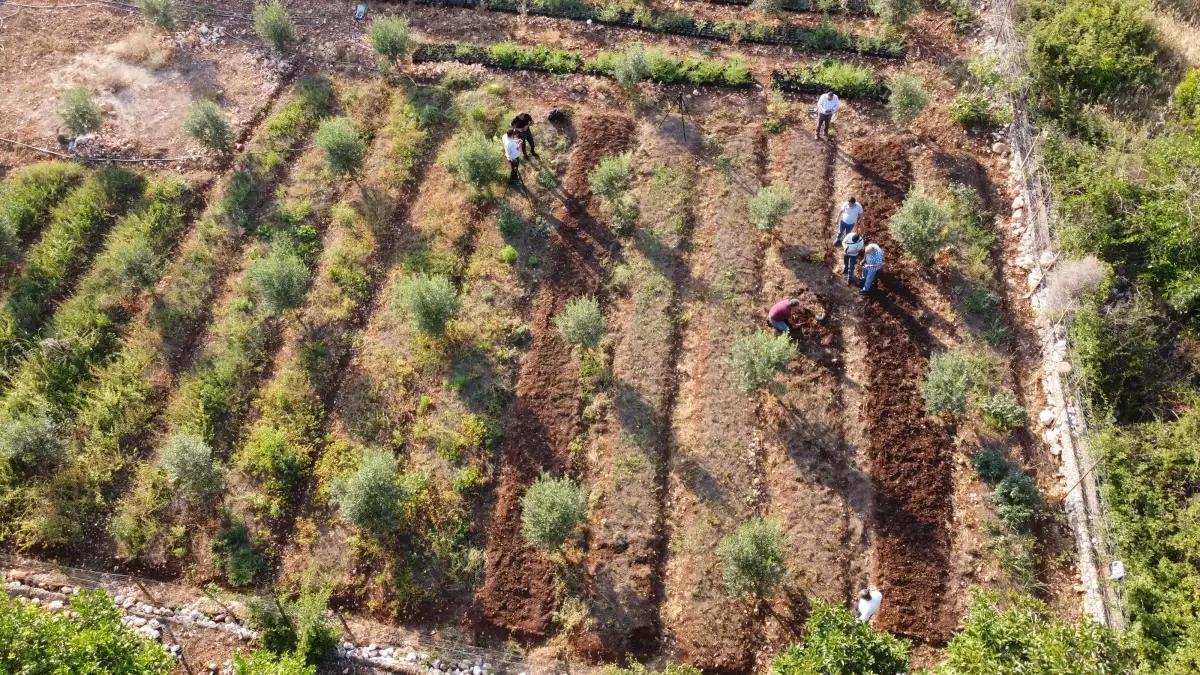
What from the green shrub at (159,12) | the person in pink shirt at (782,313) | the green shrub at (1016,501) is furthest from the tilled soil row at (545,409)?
the green shrub at (159,12)

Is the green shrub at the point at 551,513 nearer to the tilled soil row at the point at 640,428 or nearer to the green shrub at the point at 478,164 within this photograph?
the tilled soil row at the point at 640,428

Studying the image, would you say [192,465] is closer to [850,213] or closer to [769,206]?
[769,206]

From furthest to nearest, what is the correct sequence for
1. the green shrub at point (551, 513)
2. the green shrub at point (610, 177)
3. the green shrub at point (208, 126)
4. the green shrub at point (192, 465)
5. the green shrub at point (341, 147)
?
the green shrub at point (208, 126) → the green shrub at point (341, 147) → the green shrub at point (610, 177) → the green shrub at point (192, 465) → the green shrub at point (551, 513)

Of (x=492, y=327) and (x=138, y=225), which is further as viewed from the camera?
(x=138, y=225)

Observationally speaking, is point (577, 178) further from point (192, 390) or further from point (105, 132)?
point (105, 132)

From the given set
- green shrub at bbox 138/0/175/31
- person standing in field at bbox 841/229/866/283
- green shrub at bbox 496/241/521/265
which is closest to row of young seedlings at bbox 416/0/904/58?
green shrub at bbox 138/0/175/31

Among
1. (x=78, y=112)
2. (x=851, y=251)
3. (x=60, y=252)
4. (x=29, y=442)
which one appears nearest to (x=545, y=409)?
(x=851, y=251)

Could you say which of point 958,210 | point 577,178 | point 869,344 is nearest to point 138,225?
point 577,178
